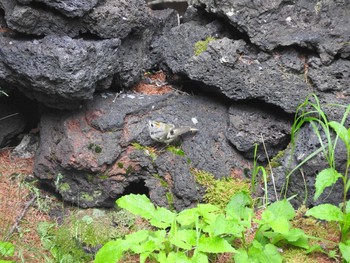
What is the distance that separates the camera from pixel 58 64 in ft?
13.5

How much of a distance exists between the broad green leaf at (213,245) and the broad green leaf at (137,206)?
0.45 metres

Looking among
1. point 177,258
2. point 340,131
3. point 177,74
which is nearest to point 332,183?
point 340,131

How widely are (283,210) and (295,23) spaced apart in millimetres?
1626

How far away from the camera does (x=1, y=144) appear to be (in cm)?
539

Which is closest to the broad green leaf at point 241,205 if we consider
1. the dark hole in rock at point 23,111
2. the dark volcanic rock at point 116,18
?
the dark volcanic rock at point 116,18

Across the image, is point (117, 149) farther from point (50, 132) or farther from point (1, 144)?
point (1, 144)

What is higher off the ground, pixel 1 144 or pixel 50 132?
pixel 50 132

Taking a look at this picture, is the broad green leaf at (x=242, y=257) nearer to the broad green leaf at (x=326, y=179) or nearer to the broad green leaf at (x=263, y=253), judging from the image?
the broad green leaf at (x=263, y=253)

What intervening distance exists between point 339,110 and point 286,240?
119cm

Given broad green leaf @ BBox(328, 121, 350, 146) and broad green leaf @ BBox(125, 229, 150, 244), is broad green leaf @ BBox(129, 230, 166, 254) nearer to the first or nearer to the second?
broad green leaf @ BBox(125, 229, 150, 244)

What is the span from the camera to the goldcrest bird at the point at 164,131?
4363 mm

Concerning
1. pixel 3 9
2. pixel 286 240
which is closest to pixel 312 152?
pixel 286 240

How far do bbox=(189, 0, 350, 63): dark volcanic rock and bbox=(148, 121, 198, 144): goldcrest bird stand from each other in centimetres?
102

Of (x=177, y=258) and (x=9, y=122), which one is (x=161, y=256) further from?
(x=9, y=122)
